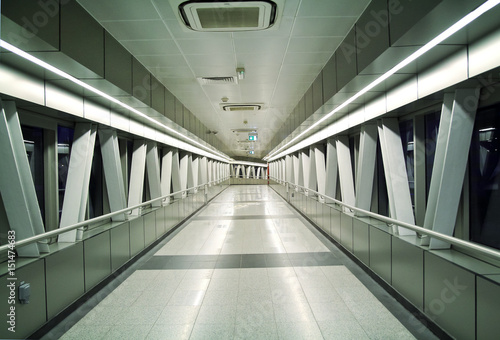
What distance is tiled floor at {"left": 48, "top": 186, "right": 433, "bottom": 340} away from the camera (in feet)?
8.59

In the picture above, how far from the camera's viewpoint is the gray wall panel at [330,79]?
168 inches

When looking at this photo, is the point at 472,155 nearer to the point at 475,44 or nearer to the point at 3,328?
the point at 475,44

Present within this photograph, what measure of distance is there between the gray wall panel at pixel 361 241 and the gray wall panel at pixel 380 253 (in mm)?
138

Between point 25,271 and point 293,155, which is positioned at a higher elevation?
point 293,155

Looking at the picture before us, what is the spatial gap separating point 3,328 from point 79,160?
7.89 ft

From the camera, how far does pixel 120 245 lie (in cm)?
419

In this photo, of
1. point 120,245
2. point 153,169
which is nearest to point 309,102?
point 153,169

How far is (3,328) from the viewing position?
85.9 inches

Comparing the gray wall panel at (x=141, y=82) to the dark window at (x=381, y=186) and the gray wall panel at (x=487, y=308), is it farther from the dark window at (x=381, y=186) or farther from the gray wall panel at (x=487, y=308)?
the gray wall panel at (x=487, y=308)

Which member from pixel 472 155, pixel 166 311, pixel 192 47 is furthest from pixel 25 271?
pixel 472 155

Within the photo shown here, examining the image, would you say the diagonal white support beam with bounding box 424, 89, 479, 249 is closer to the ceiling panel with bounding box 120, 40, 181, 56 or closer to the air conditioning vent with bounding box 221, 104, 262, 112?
the ceiling panel with bounding box 120, 40, 181, 56

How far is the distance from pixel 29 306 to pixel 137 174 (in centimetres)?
411

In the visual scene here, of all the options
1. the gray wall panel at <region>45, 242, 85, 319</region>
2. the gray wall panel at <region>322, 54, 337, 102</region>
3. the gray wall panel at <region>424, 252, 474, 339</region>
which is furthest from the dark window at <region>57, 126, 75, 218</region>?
the gray wall panel at <region>424, 252, 474, 339</region>

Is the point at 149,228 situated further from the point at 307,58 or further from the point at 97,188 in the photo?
the point at 307,58
